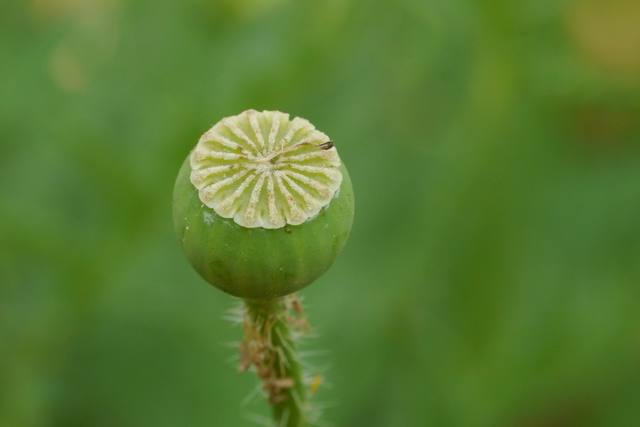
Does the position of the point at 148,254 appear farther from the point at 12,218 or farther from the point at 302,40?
the point at 302,40

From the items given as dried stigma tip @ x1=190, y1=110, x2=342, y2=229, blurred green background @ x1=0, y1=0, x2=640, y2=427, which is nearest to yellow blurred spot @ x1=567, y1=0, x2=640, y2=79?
blurred green background @ x1=0, y1=0, x2=640, y2=427

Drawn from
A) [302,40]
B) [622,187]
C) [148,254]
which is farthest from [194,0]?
[622,187]

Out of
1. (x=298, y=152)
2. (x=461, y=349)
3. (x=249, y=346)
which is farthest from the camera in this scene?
(x=461, y=349)

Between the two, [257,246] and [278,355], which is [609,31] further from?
[257,246]

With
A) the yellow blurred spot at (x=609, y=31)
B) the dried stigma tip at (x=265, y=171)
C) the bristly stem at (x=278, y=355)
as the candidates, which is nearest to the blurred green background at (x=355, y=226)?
the yellow blurred spot at (x=609, y=31)

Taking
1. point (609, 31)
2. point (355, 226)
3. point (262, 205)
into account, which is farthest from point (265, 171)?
point (609, 31)

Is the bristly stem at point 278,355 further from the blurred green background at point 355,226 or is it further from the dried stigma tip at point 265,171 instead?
the blurred green background at point 355,226

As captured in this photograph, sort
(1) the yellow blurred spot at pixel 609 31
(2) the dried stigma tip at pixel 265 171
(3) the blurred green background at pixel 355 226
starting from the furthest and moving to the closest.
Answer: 1. (1) the yellow blurred spot at pixel 609 31
2. (3) the blurred green background at pixel 355 226
3. (2) the dried stigma tip at pixel 265 171

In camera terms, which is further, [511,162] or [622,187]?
[622,187]
